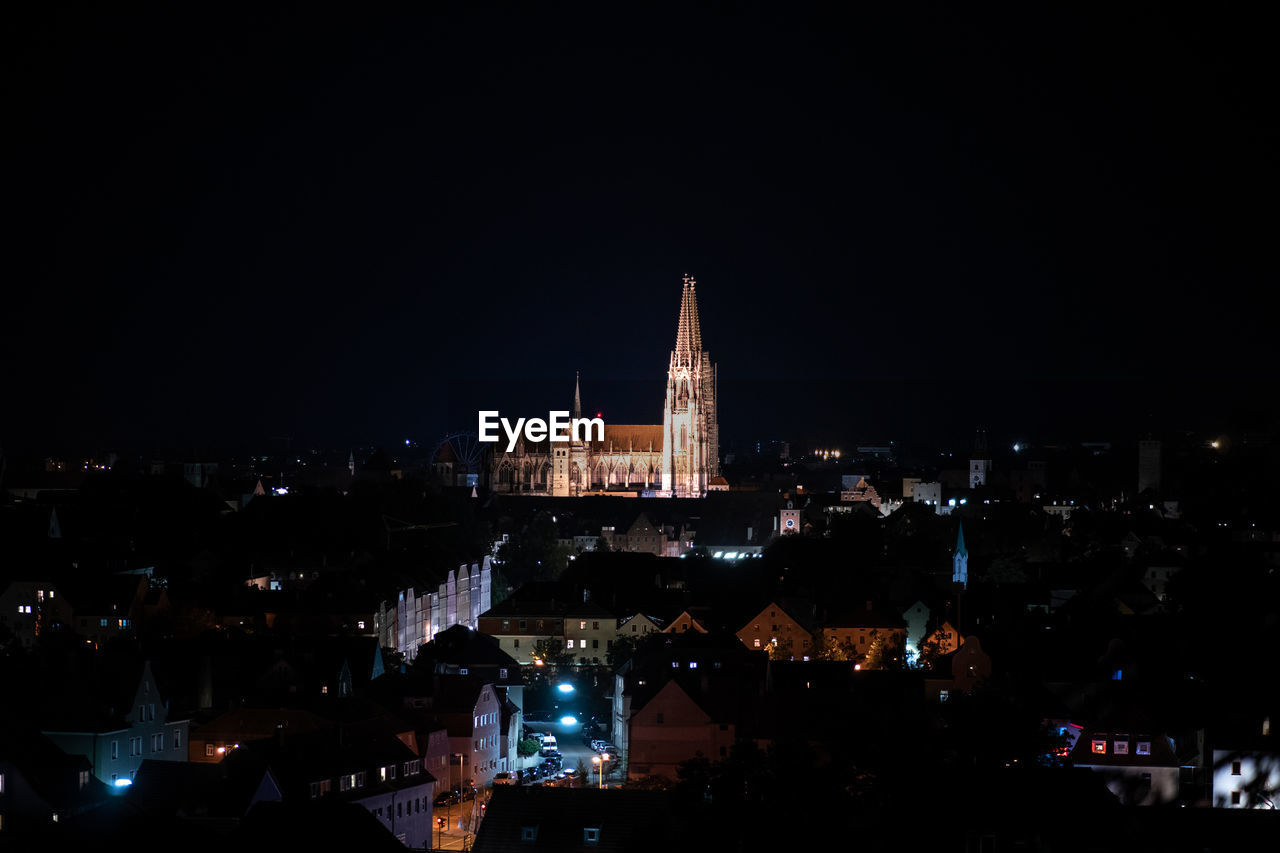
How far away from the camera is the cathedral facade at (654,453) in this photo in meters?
124

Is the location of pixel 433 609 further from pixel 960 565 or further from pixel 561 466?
pixel 561 466

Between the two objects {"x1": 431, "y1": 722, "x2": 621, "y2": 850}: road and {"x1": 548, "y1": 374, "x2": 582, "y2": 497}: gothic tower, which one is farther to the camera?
{"x1": 548, "y1": 374, "x2": 582, "y2": 497}: gothic tower

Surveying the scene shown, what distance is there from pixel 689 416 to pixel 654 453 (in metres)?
3.74

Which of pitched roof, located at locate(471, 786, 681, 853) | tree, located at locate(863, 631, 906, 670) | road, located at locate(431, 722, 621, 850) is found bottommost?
road, located at locate(431, 722, 621, 850)

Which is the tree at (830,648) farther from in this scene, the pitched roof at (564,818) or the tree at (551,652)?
the pitched roof at (564,818)

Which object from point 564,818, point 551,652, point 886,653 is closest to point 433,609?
point 551,652

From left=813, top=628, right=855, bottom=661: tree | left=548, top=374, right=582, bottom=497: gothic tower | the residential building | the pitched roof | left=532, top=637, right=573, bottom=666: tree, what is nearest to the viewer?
the pitched roof

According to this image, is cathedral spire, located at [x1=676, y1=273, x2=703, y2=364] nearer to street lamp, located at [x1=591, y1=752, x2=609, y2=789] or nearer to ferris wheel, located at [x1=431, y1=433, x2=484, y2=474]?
ferris wheel, located at [x1=431, y1=433, x2=484, y2=474]

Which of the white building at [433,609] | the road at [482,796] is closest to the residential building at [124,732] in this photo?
the road at [482,796]

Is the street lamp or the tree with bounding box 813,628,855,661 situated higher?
the tree with bounding box 813,628,855,661

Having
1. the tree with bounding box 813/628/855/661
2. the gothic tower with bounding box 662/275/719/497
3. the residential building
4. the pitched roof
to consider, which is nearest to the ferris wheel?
the gothic tower with bounding box 662/275/719/497

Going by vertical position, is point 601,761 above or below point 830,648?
below

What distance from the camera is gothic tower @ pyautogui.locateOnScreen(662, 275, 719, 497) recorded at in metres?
127

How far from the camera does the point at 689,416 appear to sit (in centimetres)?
12694
